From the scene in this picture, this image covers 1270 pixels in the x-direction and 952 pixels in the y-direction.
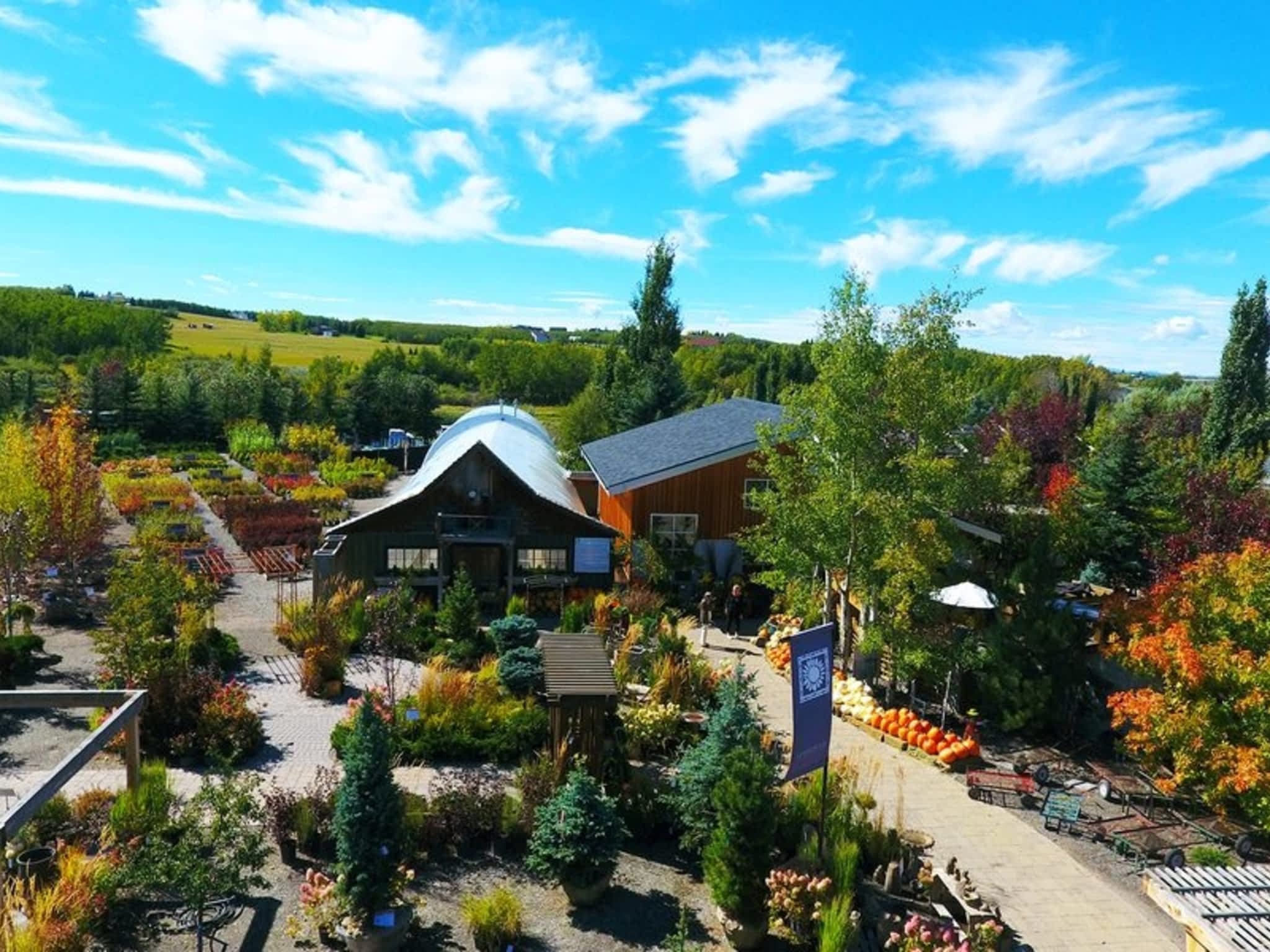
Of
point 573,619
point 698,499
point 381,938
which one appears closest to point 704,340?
point 698,499

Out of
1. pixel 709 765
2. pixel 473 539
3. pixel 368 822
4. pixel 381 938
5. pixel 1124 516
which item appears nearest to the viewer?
pixel 381 938

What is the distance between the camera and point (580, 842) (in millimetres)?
9602

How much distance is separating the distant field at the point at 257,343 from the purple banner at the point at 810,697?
114256 millimetres

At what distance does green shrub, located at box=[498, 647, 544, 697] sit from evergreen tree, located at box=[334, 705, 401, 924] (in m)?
5.83

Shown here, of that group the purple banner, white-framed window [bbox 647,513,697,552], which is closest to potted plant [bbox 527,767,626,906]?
the purple banner

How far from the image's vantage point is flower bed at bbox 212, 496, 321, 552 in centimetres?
2770

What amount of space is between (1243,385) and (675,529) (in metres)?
27.2

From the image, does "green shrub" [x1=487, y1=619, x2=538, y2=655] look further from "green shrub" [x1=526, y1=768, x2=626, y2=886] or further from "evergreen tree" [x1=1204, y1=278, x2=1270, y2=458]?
"evergreen tree" [x1=1204, y1=278, x2=1270, y2=458]

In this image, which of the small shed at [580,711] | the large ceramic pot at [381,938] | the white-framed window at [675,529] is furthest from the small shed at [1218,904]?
the white-framed window at [675,529]

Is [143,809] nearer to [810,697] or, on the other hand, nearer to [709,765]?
[709,765]

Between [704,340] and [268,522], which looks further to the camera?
[704,340]

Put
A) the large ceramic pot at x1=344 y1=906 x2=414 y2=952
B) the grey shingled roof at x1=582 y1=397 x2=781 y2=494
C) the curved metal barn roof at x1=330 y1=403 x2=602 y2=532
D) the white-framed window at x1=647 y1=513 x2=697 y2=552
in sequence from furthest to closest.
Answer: the white-framed window at x1=647 y1=513 x2=697 y2=552 → the grey shingled roof at x1=582 y1=397 x2=781 y2=494 → the curved metal barn roof at x1=330 y1=403 x2=602 y2=532 → the large ceramic pot at x1=344 y1=906 x2=414 y2=952

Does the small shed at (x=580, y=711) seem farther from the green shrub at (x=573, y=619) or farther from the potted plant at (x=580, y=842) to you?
the green shrub at (x=573, y=619)

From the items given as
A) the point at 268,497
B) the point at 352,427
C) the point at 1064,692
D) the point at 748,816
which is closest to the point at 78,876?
the point at 748,816
